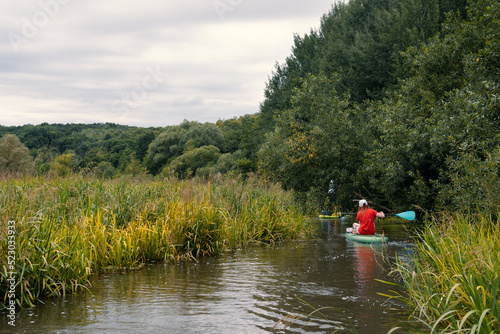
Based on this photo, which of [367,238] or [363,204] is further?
[363,204]

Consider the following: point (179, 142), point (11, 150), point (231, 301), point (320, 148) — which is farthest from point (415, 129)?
point (179, 142)

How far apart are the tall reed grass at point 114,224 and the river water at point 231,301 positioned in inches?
13.7

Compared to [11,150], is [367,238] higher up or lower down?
lower down

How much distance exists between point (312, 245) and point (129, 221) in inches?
229

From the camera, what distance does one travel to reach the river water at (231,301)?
5430mm

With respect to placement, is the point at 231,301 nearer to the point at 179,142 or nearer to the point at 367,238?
the point at 367,238

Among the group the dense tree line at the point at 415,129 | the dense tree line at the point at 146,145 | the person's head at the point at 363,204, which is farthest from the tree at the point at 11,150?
the person's head at the point at 363,204

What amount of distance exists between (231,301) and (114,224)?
125 inches

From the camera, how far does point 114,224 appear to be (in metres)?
8.67

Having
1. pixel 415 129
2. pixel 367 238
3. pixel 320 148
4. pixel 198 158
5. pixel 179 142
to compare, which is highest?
pixel 179 142

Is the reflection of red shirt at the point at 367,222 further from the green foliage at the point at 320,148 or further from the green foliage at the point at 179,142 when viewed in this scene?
the green foliage at the point at 179,142

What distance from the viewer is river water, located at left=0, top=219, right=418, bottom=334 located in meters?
5.43

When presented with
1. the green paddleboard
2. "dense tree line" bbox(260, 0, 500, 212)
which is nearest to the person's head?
"dense tree line" bbox(260, 0, 500, 212)

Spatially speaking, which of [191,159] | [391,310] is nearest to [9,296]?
[391,310]
